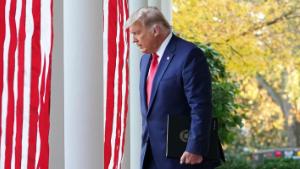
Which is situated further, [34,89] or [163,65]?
[163,65]

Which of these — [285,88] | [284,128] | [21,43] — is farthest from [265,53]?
[21,43]

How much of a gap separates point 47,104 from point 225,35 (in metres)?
8.88

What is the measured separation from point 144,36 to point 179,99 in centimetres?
46

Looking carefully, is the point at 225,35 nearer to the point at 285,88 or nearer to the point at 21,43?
the point at 285,88

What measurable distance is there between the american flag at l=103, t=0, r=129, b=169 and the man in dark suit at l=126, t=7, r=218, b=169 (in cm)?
81

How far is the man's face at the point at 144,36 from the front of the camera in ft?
15.3

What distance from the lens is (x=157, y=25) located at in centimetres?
469

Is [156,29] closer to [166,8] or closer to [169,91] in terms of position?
[169,91]

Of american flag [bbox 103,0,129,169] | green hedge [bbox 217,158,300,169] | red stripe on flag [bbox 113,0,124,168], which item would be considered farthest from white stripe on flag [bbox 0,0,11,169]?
green hedge [bbox 217,158,300,169]

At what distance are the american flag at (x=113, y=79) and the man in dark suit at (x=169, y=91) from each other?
32.1 inches

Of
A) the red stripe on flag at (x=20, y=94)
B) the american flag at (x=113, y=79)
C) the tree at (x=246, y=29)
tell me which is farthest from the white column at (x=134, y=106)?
the tree at (x=246, y=29)

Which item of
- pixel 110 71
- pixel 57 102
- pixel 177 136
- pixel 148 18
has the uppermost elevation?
pixel 148 18

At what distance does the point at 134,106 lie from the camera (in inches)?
259

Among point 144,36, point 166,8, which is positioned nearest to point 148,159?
point 144,36
